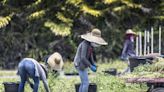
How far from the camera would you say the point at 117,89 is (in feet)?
43.5

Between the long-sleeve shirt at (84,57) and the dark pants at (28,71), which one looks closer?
the dark pants at (28,71)

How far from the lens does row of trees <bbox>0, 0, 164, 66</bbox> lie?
67.2 ft

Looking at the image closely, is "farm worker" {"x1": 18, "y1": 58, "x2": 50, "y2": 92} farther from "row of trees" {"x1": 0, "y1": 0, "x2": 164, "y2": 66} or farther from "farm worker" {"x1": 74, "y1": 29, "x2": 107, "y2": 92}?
"row of trees" {"x1": 0, "y1": 0, "x2": 164, "y2": 66}

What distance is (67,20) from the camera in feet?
66.4

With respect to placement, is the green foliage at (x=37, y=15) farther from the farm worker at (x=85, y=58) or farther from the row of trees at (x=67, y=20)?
the farm worker at (x=85, y=58)

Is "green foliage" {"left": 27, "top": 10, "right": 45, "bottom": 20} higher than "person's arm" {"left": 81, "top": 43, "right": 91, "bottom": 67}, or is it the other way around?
"person's arm" {"left": 81, "top": 43, "right": 91, "bottom": 67}

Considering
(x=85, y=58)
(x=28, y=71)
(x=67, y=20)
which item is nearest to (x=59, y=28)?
(x=67, y=20)

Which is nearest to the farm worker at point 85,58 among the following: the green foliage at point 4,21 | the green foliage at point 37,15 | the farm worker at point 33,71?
the farm worker at point 33,71

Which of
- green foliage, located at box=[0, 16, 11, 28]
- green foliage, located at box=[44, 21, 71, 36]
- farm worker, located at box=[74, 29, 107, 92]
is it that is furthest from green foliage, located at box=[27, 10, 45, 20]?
farm worker, located at box=[74, 29, 107, 92]

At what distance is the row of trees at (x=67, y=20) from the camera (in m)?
20.5

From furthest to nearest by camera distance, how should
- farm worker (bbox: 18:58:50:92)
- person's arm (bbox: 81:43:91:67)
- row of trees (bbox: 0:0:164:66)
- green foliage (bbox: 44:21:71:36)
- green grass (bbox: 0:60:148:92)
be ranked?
row of trees (bbox: 0:0:164:66) < green foliage (bbox: 44:21:71:36) < green grass (bbox: 0:60:148:92) < person's arm (bbox: 81:43:91:67) < farm worker (bbox: 18:58:50:92)

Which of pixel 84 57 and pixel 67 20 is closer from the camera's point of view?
pixel 84 57

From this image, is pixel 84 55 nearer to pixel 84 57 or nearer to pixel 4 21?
pixel 84 57

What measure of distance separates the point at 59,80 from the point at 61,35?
262 inches
